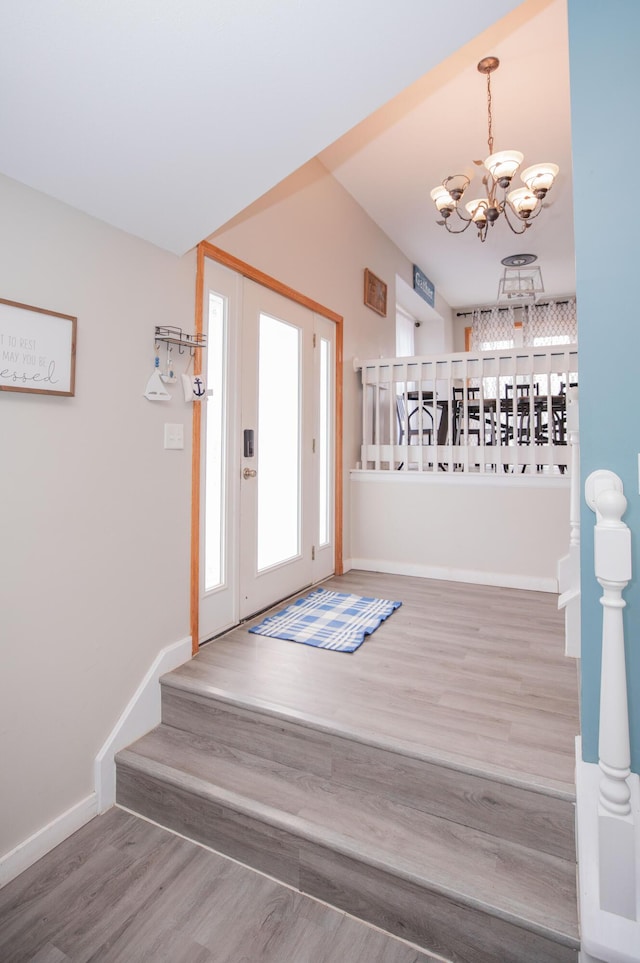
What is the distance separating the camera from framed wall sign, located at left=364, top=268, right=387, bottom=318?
440cm

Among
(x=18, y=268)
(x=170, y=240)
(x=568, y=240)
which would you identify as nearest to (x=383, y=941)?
(x=18, y=268)

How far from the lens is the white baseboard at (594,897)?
3.69ft

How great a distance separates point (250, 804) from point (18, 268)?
76.4 inches

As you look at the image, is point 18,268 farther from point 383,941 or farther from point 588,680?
point 383,941

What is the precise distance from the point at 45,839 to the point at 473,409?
3612mm

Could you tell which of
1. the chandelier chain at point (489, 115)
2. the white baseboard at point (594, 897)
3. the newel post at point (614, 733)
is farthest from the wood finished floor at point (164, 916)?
the chandelier chain at point (489, 115)

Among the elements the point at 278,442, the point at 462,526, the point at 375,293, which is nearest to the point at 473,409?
the point at 462,526

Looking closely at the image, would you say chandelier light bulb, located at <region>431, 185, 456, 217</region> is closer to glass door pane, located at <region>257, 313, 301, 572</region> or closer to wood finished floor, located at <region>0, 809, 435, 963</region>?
glass door pane, located at <region>257, 313, 301, 572</region>

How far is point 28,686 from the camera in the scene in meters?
1.73

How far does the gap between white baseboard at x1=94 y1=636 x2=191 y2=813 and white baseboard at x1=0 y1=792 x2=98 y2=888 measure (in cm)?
5

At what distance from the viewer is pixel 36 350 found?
1.71 m

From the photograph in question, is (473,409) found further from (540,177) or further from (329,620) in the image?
(329,620)

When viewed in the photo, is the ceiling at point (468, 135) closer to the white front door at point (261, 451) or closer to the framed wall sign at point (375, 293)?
the framed wall sign at point (375, 293)

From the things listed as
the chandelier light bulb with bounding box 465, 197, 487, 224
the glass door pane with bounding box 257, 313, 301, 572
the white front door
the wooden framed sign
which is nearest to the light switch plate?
the white front door
